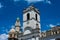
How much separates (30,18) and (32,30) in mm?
5770

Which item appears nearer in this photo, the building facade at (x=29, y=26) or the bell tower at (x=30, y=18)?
the building facade at (x=29, y=26)

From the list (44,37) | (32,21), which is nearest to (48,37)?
(44,37)

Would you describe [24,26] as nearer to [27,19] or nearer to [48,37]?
[27,19]

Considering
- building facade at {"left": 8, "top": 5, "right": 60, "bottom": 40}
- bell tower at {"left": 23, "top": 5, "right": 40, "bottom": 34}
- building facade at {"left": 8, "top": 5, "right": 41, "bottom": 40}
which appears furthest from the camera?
bell tower at {"left": 23, "top": 5, "right": 40, "bottom": 34}

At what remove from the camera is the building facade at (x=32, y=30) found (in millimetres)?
48119

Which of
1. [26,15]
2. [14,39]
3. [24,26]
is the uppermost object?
[26,15]

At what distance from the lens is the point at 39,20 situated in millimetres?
60219

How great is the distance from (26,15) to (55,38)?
17.1 metres

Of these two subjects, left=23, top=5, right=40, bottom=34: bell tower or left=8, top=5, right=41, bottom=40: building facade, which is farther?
left=23, top=5, right=40, bottom=34: bell tower

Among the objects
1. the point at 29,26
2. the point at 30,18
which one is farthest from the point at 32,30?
the point at 30,18

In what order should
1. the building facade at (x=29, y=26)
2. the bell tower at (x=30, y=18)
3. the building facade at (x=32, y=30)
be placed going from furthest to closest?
1. the bell tower at (x=30, y=18)
2. the building facade at (x=29, y=26)
3. the building facade at (x=32, y=30)

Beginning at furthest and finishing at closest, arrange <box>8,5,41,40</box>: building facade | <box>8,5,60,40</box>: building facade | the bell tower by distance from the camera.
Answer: the bell tower
<box>8,5,41,40</box>: building facade
<box>8,5,60,40</box>: building facade

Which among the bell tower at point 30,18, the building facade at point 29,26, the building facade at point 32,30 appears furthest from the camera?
the bell tower at point 30,18

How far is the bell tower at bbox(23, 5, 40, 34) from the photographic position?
56875 millimetres
